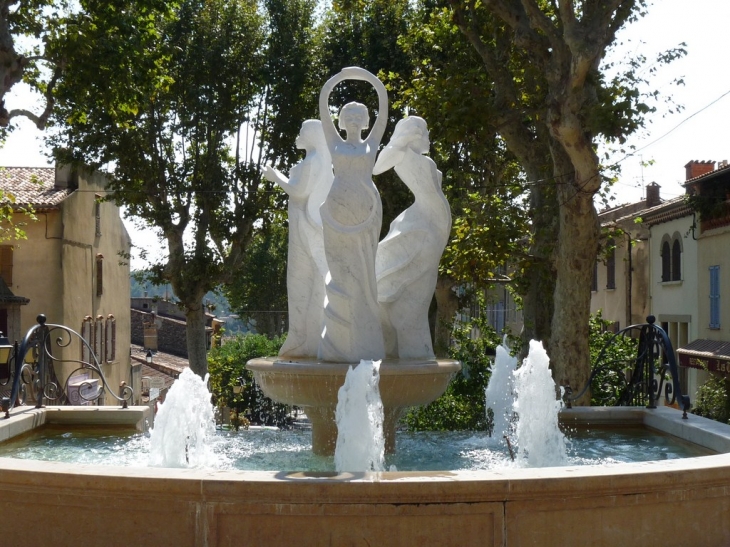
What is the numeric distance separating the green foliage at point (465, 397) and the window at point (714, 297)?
329 inches

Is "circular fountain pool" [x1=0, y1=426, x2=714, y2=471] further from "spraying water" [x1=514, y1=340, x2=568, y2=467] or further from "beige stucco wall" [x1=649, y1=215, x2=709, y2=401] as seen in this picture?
"beige stucco wall" [x1=649, y1=215, x2=709, y2=401]

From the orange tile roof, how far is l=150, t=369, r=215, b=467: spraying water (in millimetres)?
20716

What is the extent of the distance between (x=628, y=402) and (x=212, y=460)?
5344 millimetres

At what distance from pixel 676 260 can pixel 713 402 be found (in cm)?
1079

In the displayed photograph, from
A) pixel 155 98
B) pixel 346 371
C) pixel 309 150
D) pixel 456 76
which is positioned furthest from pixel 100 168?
pixel 346 371

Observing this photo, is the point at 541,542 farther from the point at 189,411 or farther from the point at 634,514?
the point at 189,411

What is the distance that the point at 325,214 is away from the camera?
930 cm

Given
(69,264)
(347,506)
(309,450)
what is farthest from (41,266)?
(347,506)

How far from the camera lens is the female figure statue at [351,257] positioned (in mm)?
9234

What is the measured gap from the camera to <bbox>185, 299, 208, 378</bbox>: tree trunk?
27594 mm

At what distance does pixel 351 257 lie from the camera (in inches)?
364

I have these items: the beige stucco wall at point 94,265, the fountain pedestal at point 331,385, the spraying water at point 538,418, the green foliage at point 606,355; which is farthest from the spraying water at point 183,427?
the beige stucco wall at point 94,265

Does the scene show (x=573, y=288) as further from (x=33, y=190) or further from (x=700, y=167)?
(x=33, y=190)

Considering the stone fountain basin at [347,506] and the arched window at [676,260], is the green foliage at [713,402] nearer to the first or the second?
the arched window at [676,260]
